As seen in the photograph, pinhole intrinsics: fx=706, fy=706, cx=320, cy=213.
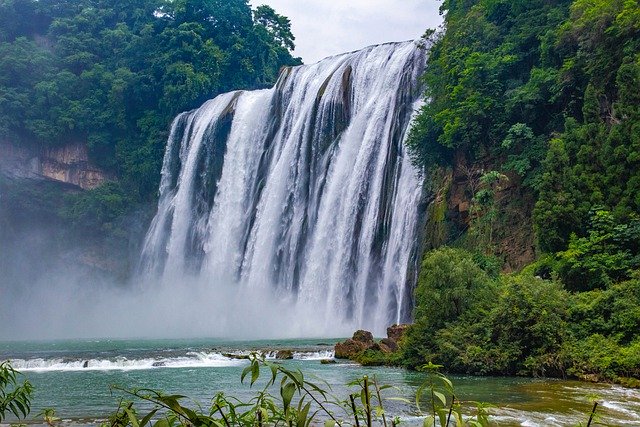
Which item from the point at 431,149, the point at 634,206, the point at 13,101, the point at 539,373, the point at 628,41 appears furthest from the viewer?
the point at 13,101

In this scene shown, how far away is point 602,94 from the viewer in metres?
22.5

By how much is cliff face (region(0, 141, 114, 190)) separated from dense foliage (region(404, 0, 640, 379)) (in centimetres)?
2893

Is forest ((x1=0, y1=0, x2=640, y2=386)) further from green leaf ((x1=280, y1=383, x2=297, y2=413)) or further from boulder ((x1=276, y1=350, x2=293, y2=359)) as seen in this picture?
green leaf ((x1=280, y1=383, x2=297, y2=413))

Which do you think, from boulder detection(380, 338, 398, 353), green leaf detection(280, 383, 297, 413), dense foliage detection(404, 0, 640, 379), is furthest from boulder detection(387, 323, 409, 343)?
A: green leaf detection(280, 383, 297, 413)

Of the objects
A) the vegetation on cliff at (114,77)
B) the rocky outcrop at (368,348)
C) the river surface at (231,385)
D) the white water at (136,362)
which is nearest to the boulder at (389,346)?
the rocky outcrop at (368,348)

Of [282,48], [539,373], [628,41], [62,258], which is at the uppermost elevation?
[282,48]

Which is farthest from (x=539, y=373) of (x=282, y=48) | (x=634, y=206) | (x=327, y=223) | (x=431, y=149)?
(x=282, y=48)

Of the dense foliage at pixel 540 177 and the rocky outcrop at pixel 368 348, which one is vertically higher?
the dense foliage at pixel 540 177

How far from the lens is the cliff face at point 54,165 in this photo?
49.3 m

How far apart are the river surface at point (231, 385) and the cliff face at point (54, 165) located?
2843 centimetres

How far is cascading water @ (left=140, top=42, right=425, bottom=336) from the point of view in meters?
31.0

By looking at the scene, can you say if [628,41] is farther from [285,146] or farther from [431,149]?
[285,146]

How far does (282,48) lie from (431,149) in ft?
120

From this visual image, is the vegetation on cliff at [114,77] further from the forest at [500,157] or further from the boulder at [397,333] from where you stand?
the boulder at [397,333]
